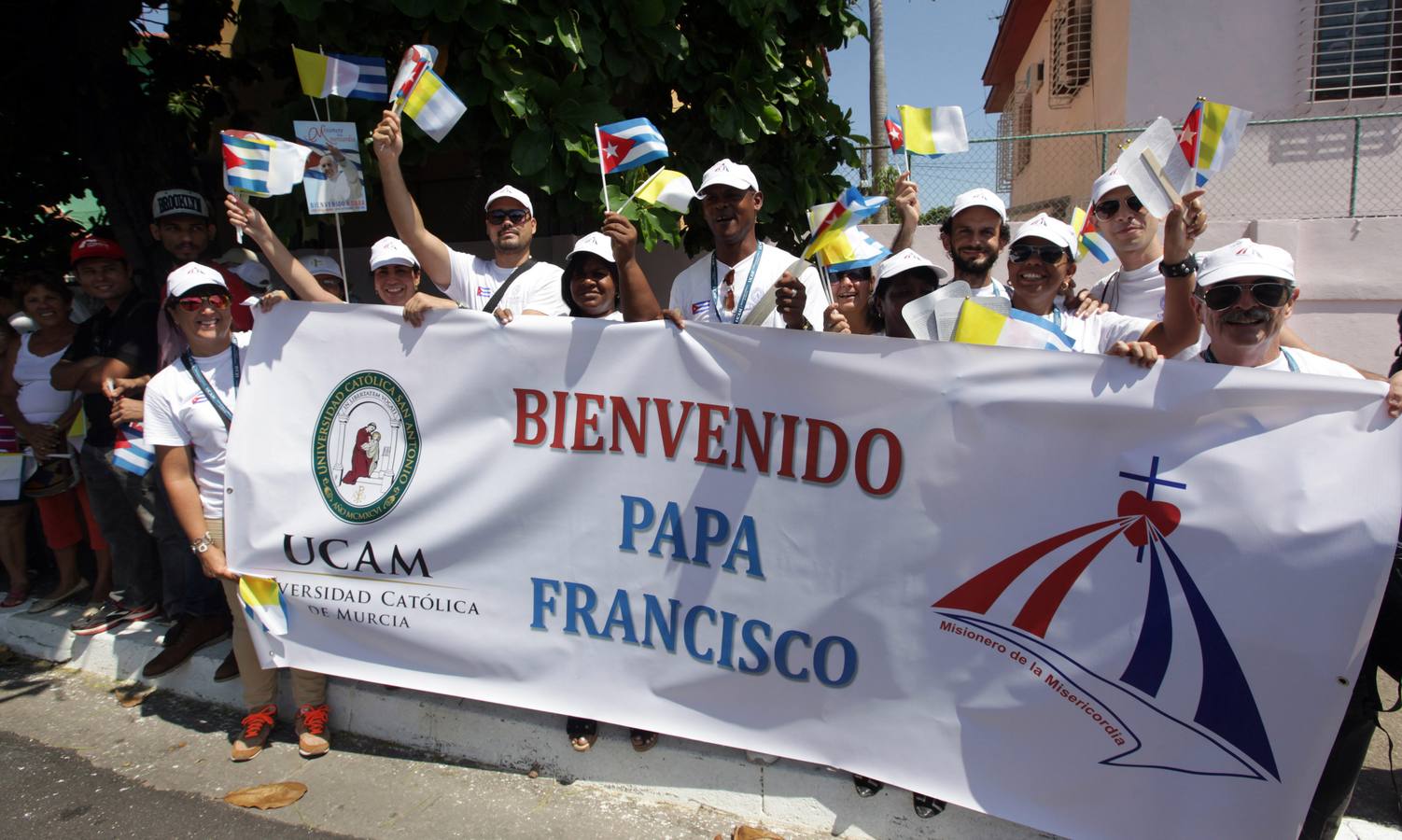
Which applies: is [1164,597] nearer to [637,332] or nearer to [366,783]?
[637,332]

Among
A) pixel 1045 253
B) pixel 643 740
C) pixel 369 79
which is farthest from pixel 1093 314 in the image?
pixel 369 79

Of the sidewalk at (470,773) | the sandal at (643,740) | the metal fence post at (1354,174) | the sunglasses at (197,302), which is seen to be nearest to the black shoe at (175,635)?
the sidewalk at (470,773)

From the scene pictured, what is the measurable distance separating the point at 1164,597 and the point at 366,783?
2946 mm

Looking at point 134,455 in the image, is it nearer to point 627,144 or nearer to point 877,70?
point 627,144

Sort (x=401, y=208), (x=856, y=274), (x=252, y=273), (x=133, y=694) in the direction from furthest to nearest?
1. (x=252, y=273)
2. (x=133, y=694)
3. (x=401, y=208)
4. (x=856, y=274)

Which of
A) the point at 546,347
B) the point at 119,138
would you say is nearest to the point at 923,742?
the point at 546,347

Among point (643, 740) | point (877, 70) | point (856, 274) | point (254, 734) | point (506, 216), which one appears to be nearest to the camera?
point (643, 740)

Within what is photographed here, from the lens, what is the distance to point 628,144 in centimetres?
342

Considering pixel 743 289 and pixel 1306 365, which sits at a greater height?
pixel 743 289

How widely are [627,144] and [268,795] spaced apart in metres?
2.87

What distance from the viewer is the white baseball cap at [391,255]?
3904 mm

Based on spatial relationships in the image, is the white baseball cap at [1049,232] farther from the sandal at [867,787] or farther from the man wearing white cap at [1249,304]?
the sandal at [867,787]

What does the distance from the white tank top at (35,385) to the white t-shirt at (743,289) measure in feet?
11.6

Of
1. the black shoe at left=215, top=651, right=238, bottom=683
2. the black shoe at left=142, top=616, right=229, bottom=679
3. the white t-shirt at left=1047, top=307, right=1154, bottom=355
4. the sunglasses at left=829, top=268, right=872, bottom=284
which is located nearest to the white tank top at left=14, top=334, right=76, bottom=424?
the black shoe at left=142, top=616, right=229, bottom=679
